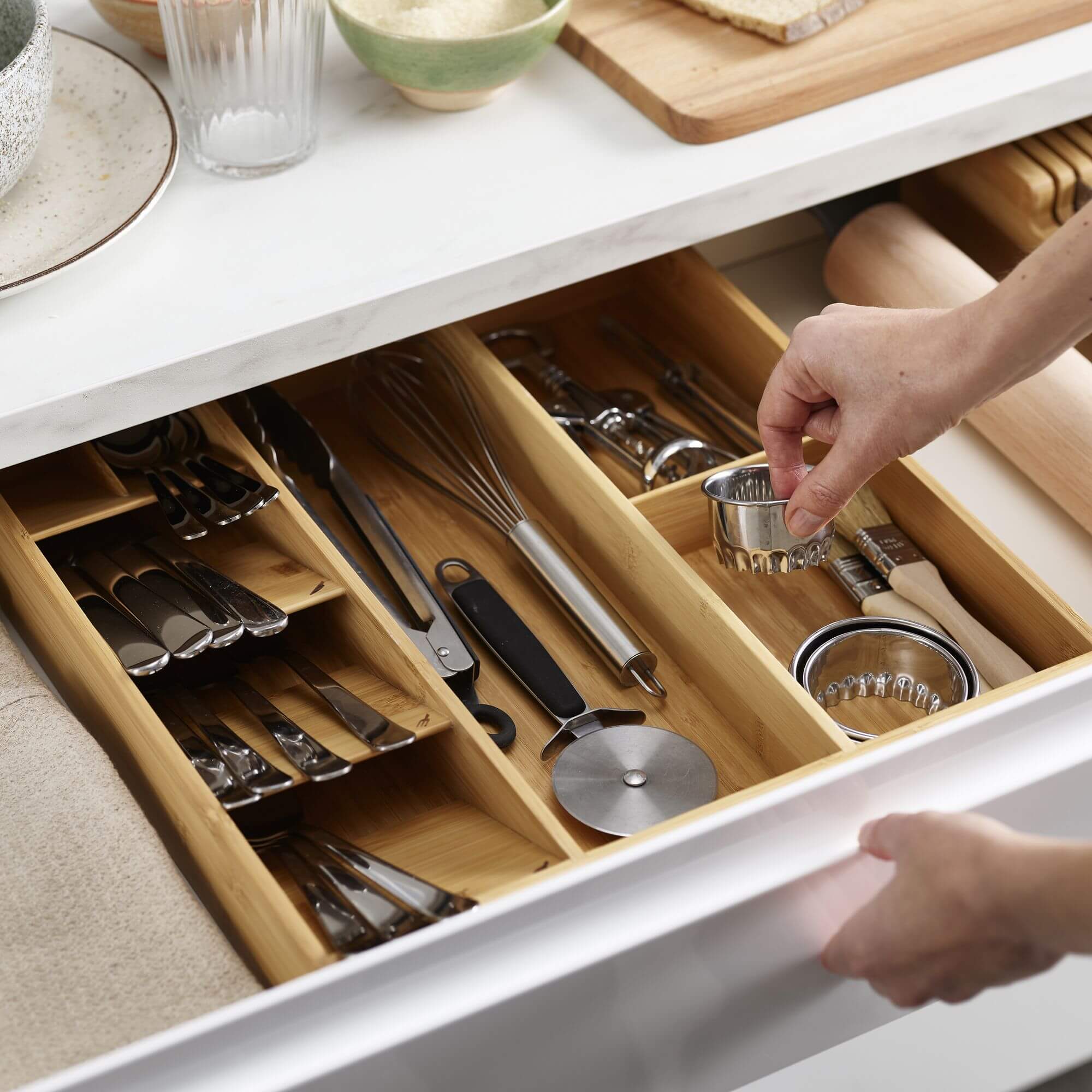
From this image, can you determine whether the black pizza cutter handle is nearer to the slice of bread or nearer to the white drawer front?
the white drawer front

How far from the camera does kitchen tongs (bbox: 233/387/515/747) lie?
734 millimetres

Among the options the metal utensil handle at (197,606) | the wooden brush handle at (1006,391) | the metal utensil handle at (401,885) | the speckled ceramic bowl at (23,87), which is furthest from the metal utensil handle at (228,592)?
the wooden brush handle at (1006,391)

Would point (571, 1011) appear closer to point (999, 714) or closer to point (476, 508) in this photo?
point (999, 714)

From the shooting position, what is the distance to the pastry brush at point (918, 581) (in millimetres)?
737

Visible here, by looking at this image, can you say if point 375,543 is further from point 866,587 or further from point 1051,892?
point 1051,892

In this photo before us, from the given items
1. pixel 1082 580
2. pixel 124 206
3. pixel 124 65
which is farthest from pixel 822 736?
pixel 124 65

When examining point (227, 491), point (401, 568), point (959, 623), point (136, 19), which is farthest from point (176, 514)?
point (959, 623)

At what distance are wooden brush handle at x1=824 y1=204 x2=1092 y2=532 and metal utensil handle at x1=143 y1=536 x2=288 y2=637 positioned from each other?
46 centimetres

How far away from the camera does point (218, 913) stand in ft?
2.08

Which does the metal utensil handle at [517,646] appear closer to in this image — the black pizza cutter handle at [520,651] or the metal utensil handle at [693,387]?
the black pizza cutter handle at [520,651]

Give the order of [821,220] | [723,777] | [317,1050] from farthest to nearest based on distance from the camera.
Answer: [821,220] → [723,777] → [317,1050]

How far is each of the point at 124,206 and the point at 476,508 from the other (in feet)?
0.95

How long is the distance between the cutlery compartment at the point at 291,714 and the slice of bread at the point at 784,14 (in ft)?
1.45

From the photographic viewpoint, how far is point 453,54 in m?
0.80
